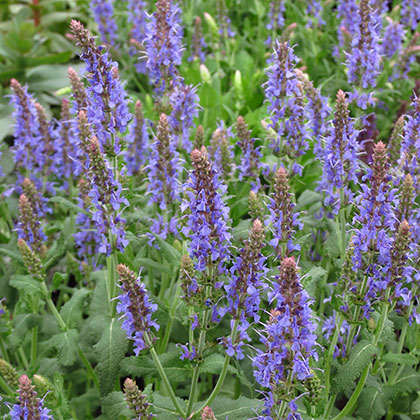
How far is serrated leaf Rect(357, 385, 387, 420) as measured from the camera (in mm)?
3145

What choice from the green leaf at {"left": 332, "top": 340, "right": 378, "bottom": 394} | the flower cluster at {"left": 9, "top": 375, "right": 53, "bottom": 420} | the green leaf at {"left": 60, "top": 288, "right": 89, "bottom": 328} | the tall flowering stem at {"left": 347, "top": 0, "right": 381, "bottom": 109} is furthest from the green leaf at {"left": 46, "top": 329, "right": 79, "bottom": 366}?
the tall flowering stem at {"left": 347, "top": 0, "right": 381, "bottom": 109}

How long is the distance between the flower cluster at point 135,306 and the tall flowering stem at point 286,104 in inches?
58.8

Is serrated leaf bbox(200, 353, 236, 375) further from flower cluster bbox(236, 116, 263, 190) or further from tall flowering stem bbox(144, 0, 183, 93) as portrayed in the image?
tall flowering stem bbox(144, 0, 183, 93)

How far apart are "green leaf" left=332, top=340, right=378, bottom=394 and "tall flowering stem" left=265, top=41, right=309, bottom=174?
120 centimetres

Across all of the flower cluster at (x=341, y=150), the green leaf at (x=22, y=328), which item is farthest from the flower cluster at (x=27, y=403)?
the flower cluster at (x=341, y=150)

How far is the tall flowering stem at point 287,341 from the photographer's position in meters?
1.97

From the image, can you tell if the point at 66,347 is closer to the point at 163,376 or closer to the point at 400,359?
the point at 163,376

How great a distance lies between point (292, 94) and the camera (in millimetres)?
3359

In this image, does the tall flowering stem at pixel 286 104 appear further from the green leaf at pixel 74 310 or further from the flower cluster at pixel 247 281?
the green leaf at pixel 74 310

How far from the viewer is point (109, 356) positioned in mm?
3016

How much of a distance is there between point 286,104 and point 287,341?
5.75 feet

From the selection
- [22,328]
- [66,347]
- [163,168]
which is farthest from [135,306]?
[22,328]

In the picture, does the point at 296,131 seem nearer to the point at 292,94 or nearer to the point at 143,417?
the point at 292,94

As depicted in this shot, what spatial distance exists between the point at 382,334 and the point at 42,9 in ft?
24.3
